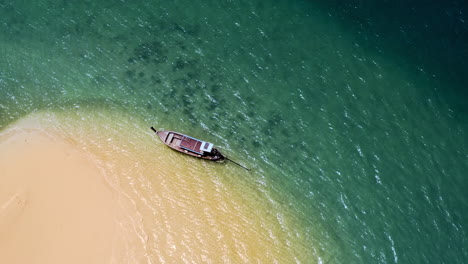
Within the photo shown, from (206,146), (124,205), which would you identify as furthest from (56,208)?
(206,146)

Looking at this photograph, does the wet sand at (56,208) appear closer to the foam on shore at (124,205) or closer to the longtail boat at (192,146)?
the foam on shore at (124,205)

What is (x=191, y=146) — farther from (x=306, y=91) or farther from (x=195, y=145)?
(x=306, y=91)

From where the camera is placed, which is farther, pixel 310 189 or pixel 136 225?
pixel 310 189

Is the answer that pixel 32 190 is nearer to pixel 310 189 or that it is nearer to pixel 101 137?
pixel 101 137

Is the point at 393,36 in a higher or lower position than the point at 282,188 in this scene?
higher

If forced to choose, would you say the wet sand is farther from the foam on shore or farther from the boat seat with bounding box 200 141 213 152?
the boat seat with bounding box 200 141 213 152

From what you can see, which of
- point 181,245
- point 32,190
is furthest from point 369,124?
point 32,190
